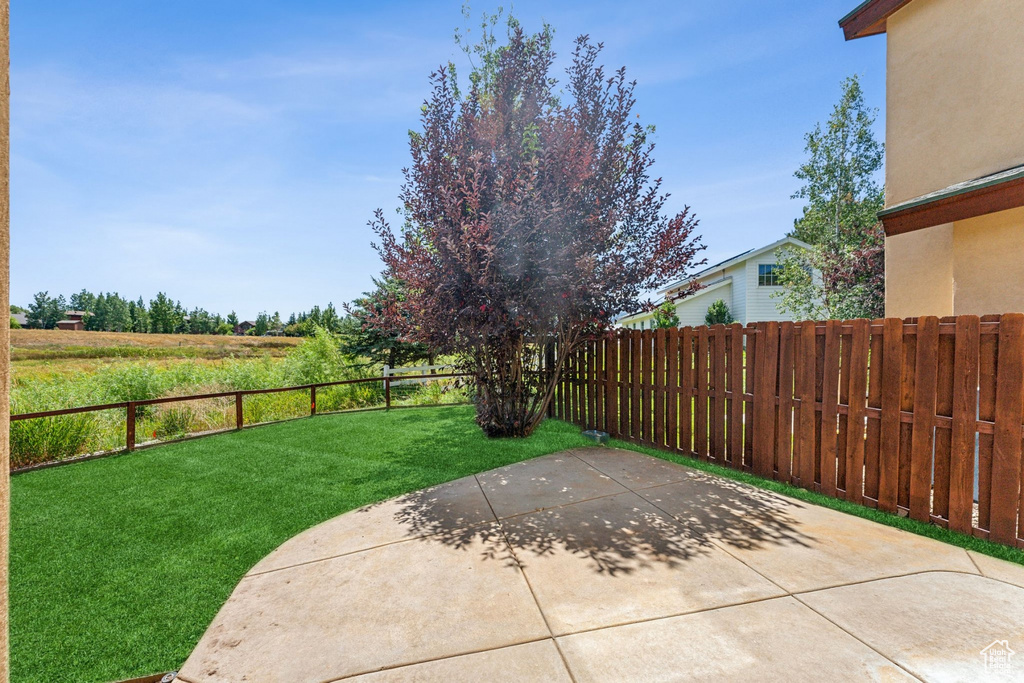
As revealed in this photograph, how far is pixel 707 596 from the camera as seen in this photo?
Result: 2365 mm

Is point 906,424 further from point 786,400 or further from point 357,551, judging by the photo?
point 357,551

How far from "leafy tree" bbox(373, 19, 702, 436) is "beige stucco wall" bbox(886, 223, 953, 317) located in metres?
2.32

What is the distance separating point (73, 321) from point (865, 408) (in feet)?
279

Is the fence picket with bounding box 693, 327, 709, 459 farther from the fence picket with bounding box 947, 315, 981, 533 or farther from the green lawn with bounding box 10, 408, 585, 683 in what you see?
the fence picket with bounding box 947, 315, 981, 533

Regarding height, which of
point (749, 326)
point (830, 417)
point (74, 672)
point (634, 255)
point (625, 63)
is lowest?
point (74, 672)

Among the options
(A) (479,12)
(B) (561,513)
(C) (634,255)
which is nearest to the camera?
(B) (561,513)

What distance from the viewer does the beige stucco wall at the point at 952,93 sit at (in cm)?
428

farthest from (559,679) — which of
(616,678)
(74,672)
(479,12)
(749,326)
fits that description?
(479,12)

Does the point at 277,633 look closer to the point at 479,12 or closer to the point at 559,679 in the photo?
the point at 559,679

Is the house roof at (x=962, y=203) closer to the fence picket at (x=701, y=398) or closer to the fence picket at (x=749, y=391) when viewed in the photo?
the fence picket at (x=749, y=391)

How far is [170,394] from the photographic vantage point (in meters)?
9.79

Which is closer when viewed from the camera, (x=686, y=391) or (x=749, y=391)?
(x=749, y=391)

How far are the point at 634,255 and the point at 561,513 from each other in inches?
145

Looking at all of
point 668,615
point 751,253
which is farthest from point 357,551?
point 751,253
